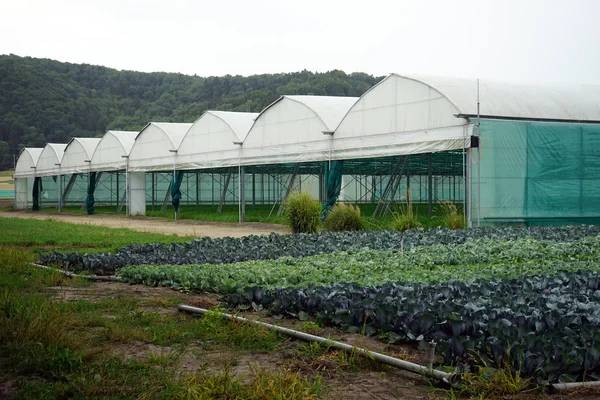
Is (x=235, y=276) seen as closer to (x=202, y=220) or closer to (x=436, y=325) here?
(x=436, y=325)

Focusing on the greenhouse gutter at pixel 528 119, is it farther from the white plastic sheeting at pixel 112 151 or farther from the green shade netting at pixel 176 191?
the white plastic sheeting at pixel 112 151

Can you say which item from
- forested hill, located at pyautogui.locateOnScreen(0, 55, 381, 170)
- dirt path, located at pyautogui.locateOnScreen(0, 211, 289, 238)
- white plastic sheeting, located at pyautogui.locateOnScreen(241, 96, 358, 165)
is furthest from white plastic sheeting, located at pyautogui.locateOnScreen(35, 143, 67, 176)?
white plastic sheeting, located at pyautogui.locateOnScreen(241, 96, 358, 165)

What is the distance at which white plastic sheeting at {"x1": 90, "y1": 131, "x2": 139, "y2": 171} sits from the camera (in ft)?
119

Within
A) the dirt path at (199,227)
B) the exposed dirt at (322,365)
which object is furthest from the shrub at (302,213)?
the exposed dirt at (322,365)

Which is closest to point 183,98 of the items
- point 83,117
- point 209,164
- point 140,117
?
point 140,117

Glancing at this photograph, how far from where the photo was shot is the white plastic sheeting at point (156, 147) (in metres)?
32.2

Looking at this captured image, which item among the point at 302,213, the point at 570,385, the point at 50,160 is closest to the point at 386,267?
the point at 570,385

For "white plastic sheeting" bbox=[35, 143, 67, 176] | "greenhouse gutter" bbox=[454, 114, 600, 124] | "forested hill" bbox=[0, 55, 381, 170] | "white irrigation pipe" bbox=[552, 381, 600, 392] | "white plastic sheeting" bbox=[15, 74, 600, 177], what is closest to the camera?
"white irrigation pipe" bbox=[552, 381, 600, 392]

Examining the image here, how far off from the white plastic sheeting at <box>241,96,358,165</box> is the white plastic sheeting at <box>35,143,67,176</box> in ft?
66.8

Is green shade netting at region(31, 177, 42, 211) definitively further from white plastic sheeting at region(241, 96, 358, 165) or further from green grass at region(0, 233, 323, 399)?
green grass at region(0, 233, 323, 399)

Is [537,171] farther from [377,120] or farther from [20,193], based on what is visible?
[20,193]

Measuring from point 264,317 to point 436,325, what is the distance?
201 cm

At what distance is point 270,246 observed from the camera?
13.0 m

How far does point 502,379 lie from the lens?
Answer: 4.51 meters
